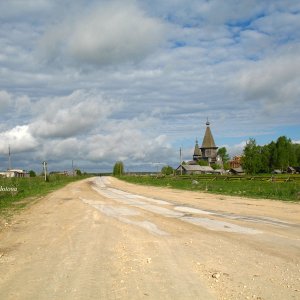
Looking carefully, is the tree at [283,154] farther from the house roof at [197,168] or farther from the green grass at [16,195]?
the green grass at [16,195]

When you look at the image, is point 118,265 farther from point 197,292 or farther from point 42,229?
point 42,229

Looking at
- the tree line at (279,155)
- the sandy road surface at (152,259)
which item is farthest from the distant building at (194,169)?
the sandy road surface at (152,259)

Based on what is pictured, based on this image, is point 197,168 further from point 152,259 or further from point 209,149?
point 152,259

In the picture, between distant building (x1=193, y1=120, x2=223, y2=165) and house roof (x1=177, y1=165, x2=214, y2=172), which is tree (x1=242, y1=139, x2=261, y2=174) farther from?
distant building (x1=193, y1=120, x2=223, y2=165)

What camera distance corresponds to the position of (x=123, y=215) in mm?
16688

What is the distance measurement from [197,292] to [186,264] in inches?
68.6

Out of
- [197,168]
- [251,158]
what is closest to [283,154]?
[197,168]

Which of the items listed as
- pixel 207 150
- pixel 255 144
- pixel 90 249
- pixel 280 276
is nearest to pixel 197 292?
pixel 280 276

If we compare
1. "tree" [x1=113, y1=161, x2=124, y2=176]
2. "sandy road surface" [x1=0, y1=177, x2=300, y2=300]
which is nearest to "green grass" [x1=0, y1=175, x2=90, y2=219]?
"sandy road surface" [x1=0, y1=177, x2=300, y2=300]

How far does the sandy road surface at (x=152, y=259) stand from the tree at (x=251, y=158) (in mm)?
75454

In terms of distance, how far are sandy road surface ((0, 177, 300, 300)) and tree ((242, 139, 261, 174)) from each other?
75.5 metres

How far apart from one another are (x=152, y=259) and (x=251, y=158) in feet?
271

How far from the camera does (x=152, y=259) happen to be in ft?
27.7

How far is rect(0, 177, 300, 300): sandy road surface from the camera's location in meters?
6.36
